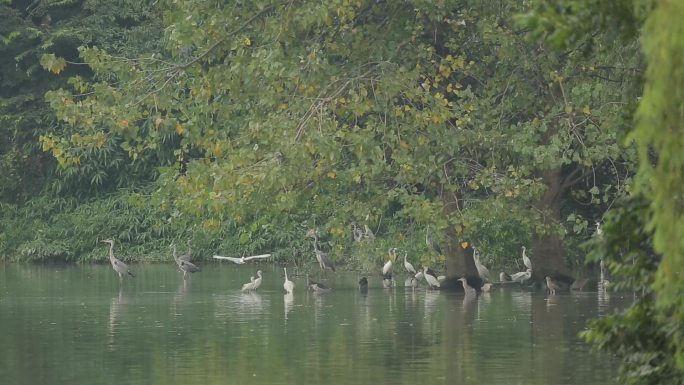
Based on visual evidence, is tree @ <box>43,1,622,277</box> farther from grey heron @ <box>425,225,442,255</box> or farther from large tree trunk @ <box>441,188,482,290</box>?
large tree trunk @ <box>441,188,482,290</box>

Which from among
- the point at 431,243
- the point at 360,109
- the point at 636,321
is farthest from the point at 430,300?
the point at 636,321

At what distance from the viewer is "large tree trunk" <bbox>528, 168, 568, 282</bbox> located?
103 ft

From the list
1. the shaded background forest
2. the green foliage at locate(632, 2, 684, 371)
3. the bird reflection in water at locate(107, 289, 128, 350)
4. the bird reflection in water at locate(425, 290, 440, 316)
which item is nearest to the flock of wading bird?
the bird reflection in water at locate(425, 290, 440, 316)

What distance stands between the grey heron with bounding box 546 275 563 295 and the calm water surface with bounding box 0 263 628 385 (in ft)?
0.94

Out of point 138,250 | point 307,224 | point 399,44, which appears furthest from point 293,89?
point 138,250

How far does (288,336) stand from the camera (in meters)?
24.5

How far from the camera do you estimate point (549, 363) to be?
20.7 meters

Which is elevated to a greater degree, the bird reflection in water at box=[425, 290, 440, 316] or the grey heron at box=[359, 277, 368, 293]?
the grey heron at box=[359, 277, 368, 293]

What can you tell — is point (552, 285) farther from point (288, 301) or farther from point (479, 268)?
point (288, 301)

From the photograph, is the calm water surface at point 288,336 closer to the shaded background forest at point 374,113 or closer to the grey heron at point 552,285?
the grey heron at point 552,285

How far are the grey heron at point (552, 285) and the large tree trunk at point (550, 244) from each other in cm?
21

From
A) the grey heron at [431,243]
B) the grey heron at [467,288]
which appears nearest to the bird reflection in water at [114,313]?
the grey heron at [431,243]

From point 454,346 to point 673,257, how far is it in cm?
1288

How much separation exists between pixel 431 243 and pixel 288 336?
26.3 ft
